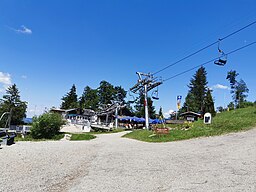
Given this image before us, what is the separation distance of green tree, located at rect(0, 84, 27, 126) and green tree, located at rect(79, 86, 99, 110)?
18851mm

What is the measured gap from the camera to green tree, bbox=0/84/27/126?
56875mm

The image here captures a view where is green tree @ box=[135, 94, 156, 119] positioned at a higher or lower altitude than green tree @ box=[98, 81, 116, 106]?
lower

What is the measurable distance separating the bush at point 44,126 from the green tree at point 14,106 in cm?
3104

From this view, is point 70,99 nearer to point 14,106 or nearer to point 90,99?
point 90,99

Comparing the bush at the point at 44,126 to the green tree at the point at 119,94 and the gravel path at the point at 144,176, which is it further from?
the green tree at the point at 119,94

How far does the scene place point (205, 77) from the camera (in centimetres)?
7625

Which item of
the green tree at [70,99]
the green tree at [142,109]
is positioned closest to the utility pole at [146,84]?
the green tree at [142,109]

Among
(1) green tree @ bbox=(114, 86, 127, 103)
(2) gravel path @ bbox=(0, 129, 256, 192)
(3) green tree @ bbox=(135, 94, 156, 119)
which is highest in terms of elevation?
(1) green tree @ bbox=(114, 86, 127, 103)

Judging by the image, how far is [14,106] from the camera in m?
59.4

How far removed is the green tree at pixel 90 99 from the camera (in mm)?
74387

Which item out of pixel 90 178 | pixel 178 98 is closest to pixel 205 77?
pixel 178 98

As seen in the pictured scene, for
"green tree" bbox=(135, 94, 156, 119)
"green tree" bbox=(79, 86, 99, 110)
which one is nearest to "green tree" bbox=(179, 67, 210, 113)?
"green tree" bbox=(135, 94, 156, 119)

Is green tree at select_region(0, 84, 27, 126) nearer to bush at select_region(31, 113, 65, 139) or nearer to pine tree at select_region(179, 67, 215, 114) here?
bush at select_region(31, 113, 65, 139)

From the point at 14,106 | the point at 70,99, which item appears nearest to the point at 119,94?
the point at 70,99
